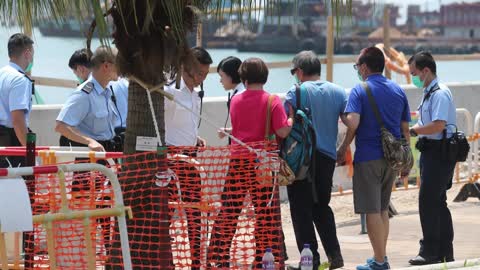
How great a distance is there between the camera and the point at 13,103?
8.82m

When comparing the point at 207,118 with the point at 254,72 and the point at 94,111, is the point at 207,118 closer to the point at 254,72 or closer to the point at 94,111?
the point at 94,111

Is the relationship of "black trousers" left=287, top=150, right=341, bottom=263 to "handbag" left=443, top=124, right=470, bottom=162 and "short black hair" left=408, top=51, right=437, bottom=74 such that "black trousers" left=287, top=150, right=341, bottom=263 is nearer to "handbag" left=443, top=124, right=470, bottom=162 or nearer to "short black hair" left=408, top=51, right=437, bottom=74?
"handbag" left=443, top=124, right=470, bottom=162

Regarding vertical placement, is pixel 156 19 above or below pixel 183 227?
above

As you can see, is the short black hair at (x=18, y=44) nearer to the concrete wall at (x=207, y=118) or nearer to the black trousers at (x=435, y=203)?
the concrete wall at (x=207, y=118)

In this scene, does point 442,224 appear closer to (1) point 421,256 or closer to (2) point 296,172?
(1) point 421,256

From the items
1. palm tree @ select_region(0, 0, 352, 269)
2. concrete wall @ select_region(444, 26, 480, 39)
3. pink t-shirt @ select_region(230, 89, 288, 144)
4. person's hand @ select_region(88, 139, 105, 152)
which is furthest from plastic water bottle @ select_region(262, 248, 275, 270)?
concrete wall @ select_region(444, 26, 480, 39)

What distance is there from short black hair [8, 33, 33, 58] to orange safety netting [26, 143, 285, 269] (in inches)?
80.0

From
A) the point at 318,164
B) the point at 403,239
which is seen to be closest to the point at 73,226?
the point at 318,164

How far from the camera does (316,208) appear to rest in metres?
8.43

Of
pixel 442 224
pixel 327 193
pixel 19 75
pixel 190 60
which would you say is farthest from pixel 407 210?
pixel 190 60

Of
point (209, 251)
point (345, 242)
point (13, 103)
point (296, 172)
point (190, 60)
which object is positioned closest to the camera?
point (190, 60)

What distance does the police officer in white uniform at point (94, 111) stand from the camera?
27.2 ft

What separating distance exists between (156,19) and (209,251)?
171 cm

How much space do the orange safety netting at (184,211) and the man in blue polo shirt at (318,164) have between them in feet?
3.26
